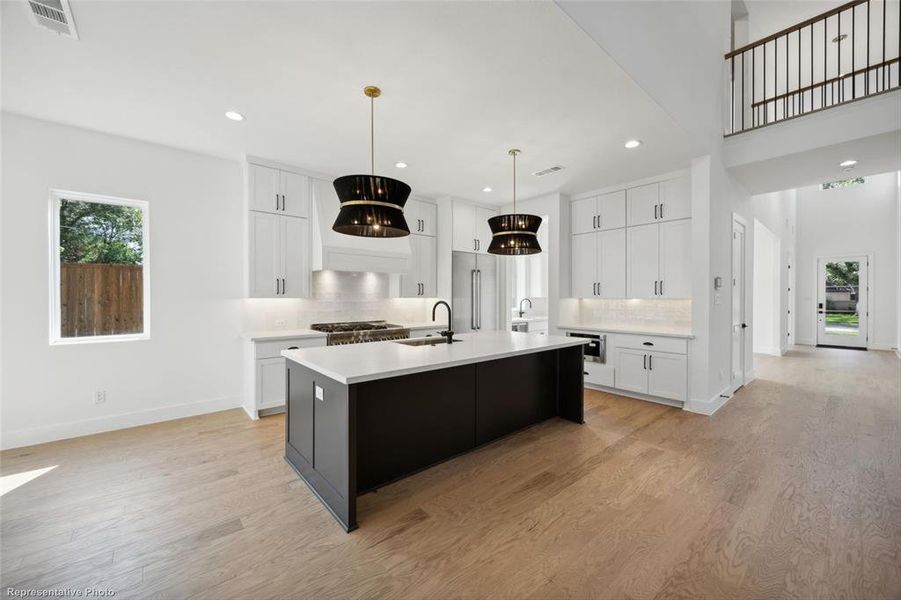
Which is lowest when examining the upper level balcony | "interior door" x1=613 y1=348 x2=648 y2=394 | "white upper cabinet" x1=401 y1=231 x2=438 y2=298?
"interior door" x1=613 y1=348 x2=648 y2=394

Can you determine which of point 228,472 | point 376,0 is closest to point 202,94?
point 376,0

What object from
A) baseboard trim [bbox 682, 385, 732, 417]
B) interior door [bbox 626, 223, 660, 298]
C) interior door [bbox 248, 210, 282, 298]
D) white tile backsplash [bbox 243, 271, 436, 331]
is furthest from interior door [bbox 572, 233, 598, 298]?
interior door [bbox 248, 210, 282, 298]

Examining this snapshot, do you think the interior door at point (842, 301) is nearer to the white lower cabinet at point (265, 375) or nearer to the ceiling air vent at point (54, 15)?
the white lower cabinet at point (265, 375)

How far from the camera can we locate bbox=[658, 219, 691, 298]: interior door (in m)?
4.49

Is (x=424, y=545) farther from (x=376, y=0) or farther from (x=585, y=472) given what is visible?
(x=376, y=0)

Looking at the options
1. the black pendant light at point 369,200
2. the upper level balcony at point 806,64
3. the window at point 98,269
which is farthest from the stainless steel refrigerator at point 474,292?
the window at point 98,269

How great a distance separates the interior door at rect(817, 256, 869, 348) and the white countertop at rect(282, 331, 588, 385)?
10118mm

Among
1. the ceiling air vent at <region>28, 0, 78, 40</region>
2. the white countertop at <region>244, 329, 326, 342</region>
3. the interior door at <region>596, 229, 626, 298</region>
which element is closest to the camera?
the ceiling air vent at <region>28, 0, 78, 40</region>

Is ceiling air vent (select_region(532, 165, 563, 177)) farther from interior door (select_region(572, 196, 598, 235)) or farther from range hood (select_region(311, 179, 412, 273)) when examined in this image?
range hood (select_region(311, 179, 412, 273))

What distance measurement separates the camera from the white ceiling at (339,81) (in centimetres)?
212

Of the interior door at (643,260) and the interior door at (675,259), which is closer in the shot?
the interior door at (675,259)

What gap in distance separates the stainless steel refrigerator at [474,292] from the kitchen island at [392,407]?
7.55 feet

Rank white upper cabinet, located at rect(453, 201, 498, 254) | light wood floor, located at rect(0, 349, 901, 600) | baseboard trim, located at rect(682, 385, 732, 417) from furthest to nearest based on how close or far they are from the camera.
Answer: white upper cabinet, located at rect(453, 201, 498, 254)
baseboard trim, located at rect(682, 385, 732, 417)
light wood floor, located at rect(0, 349, 901, 600)

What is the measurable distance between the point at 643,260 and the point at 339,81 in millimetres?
4145
